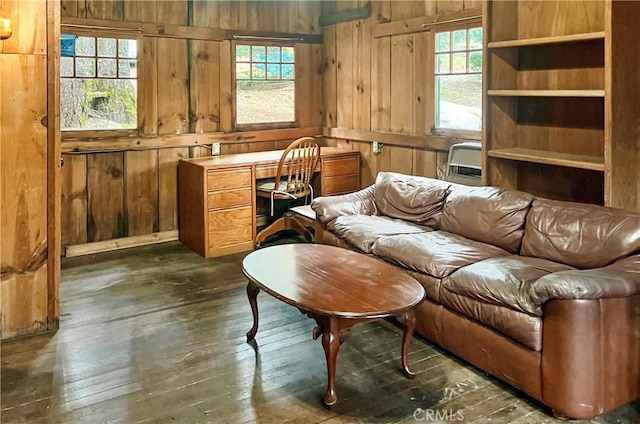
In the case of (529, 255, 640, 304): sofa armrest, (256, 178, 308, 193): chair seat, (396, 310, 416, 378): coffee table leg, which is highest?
(256, 178, 308, 193): chair seat

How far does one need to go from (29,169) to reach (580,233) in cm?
295

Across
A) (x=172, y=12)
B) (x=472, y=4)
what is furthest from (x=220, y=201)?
(x=472, y=4)

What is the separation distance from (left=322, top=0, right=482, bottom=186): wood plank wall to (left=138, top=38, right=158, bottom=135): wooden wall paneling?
1.85 metres

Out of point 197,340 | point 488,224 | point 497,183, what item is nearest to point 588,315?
point 488,224

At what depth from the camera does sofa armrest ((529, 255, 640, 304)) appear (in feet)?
7.77

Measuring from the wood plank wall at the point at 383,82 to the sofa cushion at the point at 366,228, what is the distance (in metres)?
1.15

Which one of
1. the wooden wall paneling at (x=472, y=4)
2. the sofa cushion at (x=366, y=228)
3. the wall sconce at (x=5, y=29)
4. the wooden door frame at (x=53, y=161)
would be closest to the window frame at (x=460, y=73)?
the wooden wall paneling at (x=472, y=4)

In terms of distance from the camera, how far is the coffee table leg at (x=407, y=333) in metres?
2.77

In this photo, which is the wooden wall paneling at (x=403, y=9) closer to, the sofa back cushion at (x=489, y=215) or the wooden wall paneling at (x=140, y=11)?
the sofa back cushion at (x=489, y=215)

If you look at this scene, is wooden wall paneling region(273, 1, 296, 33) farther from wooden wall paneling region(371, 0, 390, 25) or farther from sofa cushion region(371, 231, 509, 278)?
sofa cushion region(371, 231, 509, 278)

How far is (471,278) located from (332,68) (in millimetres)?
3815

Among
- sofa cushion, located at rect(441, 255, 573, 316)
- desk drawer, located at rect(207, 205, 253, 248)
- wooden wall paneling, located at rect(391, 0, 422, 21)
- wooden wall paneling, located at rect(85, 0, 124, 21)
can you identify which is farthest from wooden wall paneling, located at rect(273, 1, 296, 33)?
sofa cushion, located at rect(441, 255, 573, 316)

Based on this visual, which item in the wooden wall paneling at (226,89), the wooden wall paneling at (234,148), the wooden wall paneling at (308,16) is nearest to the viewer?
the wooden wall paneling at (226,89)

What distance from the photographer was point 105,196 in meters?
5.20
